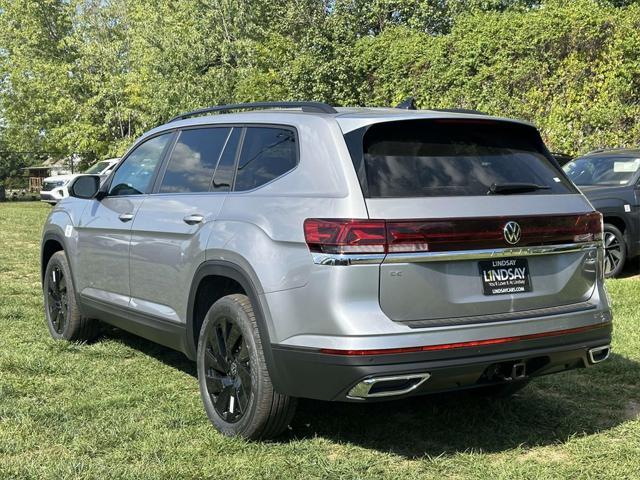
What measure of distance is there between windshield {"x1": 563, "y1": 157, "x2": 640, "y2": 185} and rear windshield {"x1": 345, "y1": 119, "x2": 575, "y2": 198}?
20.6ft

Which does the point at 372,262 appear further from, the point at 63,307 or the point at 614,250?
the point at 614,250

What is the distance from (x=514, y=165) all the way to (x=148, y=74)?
21.8 m

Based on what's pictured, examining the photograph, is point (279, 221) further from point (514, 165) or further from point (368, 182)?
point (514, 165)

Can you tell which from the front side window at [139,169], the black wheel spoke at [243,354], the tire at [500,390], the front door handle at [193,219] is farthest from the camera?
the front side window at [139,169]

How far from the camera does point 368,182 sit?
3453 millimetres

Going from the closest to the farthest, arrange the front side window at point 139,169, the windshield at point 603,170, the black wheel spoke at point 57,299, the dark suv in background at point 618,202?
1. the front side window at point 139,169
2. the black wheel spoke at point 57,299
3. the dark suv in background at point 618,202
4. the windshield at point 603,170

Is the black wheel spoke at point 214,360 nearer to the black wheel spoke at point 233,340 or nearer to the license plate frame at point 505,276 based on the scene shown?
the black wheel spoke at point 233,340

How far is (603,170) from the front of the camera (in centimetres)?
1002

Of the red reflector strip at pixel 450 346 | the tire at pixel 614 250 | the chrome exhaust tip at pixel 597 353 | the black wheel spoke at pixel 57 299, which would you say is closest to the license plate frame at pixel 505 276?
the red reflector strip at pixel 450 346

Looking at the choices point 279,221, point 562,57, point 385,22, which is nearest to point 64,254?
point 279,221

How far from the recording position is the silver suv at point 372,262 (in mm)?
3322

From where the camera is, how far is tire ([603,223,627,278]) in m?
9.45

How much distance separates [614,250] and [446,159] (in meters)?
6.70

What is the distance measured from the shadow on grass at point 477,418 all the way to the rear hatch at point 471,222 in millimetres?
840
